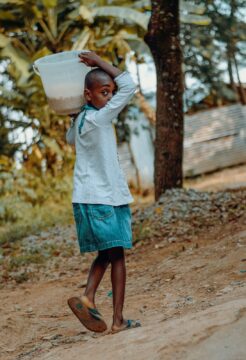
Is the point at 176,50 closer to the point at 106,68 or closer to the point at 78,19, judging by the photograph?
the point at 78,19

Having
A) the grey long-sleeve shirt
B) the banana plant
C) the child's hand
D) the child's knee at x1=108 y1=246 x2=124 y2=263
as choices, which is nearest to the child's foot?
the child's knee at x1=108 y1=246 x2=124 y2=263

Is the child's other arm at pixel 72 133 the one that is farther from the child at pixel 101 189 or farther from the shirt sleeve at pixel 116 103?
the shirt sleeve at pixel 116 103

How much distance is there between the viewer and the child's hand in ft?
11.8

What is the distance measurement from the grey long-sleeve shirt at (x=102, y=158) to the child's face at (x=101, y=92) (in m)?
0.05

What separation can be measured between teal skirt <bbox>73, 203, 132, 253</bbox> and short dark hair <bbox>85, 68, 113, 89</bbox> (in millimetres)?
657

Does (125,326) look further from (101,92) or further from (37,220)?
(37,220)

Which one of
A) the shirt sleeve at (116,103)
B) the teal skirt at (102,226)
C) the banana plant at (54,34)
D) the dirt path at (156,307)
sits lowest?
the dirt path at (156,307)

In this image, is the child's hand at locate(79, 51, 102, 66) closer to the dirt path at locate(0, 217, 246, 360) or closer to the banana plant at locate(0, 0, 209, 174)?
the dirt path at locate(0, 217, 246, 360)


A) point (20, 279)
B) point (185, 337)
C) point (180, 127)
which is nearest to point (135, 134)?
point (180, 127)

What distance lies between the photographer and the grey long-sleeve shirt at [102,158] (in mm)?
3475

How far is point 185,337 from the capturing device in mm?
2799

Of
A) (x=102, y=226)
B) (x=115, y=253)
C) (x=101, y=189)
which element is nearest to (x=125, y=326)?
(x=115, y=253)

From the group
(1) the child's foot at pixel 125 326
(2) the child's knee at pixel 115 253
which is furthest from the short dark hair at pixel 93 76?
(1) the child's foot at pixel 125 326

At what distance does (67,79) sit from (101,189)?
0.69m
